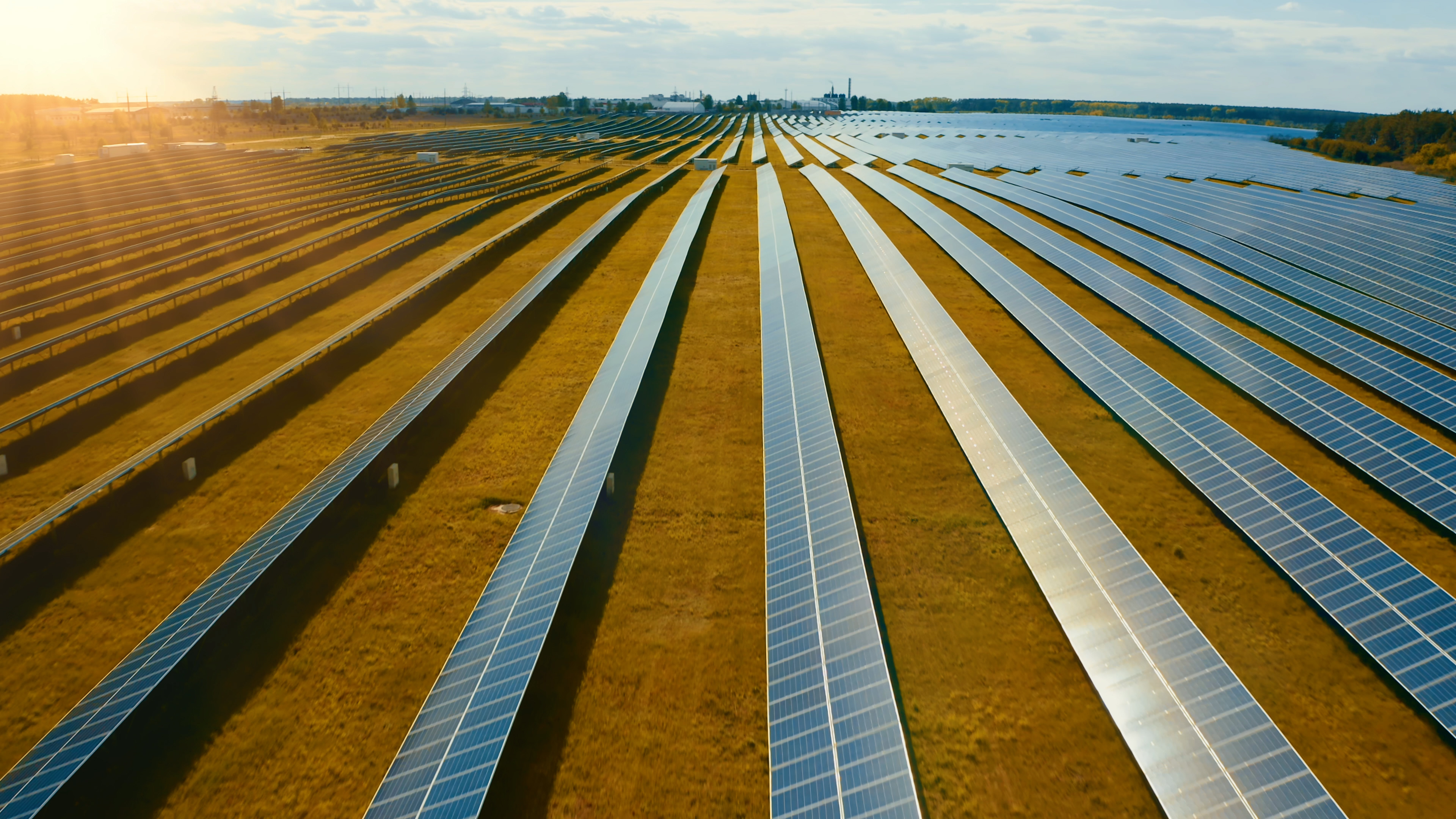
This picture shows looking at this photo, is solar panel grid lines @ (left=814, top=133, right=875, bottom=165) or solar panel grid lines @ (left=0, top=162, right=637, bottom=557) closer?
solar panel grid lines @ (left=0, top=162, right=637, bottom=557)

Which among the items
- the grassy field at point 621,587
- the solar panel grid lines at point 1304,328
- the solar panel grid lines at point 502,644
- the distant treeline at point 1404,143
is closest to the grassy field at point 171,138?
the grassy field at point 621,587

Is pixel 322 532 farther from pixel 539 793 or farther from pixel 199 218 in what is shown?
pixel 199 218

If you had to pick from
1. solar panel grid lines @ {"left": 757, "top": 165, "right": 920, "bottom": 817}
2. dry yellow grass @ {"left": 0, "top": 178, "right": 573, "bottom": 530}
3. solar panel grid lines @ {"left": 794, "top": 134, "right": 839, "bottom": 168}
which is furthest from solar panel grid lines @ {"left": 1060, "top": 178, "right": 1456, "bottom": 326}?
solar panel grid lines @ {"left": 794, "top": 134, "right": 839, "bottom": 168}

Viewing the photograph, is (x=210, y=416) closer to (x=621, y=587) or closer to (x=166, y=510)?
(x=166, y=510)

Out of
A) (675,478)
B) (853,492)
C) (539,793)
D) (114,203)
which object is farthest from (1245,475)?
(114,203)

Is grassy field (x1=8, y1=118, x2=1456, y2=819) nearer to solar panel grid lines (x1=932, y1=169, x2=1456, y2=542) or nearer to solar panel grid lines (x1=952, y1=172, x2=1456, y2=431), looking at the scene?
solar panel grid lines (x1=932, y1=169, x2=1456, y2=542)

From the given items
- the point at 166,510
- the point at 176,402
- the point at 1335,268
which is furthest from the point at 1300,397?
the point at 176,402
